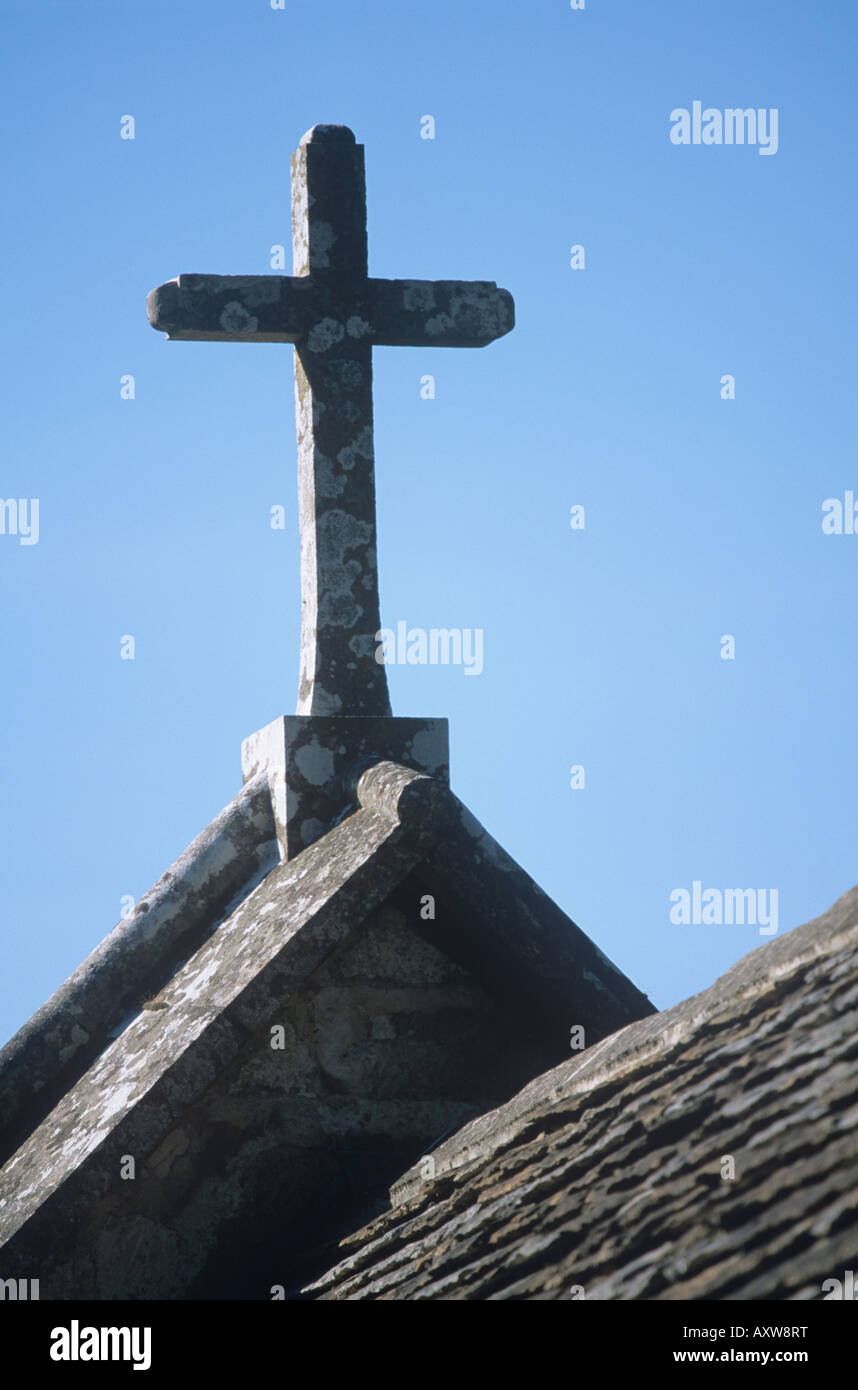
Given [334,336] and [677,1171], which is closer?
[677,1171]

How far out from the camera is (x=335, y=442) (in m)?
6.60

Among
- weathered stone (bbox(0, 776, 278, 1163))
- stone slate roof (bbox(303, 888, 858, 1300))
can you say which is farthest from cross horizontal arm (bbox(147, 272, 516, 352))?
stone slate roof (bbox(303, 888, 858, 1300))

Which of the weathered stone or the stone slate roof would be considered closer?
the stone slate roof

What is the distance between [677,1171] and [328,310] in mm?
4145

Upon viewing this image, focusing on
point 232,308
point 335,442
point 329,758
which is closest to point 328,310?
point 232,308

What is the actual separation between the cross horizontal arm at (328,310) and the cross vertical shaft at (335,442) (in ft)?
0.04

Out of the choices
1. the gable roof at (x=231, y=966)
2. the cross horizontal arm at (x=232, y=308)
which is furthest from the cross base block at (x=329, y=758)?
the cross horizontal arm at (x=232, y=308)

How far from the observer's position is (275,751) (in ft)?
20.5

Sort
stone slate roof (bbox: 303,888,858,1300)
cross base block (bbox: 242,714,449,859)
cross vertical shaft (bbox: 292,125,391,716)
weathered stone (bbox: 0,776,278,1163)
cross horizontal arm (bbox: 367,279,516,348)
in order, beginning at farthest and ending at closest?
cross horizontal arm (bbox: 367,279,516,348)
cross vertical shaft (bbox: 292,125,391,716)
cross base block (bbox: 242,714,449,859)
weathered stone (bbox: 0,776,278,1163)
stone slate roof (bbox: 303,888,858,1300)

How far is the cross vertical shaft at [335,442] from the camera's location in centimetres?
643

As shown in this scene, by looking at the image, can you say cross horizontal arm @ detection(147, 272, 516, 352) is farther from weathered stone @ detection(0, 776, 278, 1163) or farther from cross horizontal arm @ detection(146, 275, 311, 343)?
weathered stone @ detection(0, 776, 278, 1163)

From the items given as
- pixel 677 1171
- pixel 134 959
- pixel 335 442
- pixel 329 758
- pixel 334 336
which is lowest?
pixel 677 1171

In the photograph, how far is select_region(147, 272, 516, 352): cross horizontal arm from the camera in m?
6.50

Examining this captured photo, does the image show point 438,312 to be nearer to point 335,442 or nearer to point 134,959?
point 335,442
